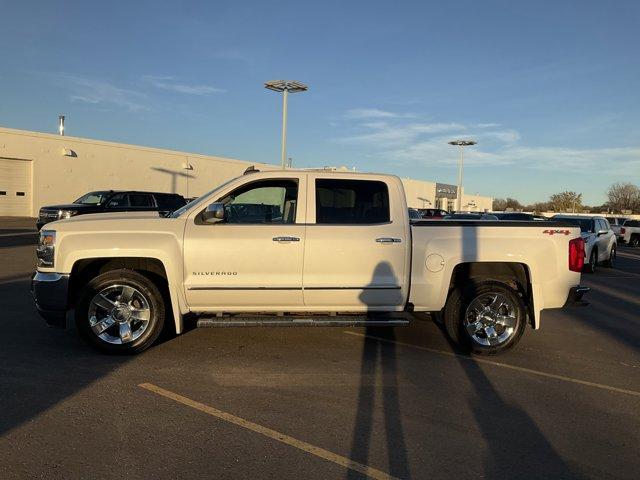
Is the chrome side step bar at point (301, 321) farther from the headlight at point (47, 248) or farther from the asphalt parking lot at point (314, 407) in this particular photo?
the headlight at point (47, 248)

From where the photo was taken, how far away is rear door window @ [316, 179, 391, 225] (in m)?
6.06

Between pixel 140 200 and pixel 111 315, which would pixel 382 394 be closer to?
pixel 111 315

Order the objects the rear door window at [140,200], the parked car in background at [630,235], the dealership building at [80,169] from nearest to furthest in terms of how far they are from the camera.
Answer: the rear door window at [140,200] < the parked car in background at [630,235] < the dealership building at [80,169]

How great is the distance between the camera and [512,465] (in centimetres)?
365

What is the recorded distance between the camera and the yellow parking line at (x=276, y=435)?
3525 millimetres

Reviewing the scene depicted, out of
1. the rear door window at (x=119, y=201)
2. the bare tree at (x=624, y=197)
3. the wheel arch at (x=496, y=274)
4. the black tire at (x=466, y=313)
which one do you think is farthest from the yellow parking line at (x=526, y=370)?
the bare tree at (x=624, y=197)

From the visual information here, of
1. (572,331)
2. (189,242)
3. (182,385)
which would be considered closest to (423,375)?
(182,385)

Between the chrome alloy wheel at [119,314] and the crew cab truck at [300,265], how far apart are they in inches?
0.4

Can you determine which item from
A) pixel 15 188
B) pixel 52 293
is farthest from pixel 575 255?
pixel 15 188

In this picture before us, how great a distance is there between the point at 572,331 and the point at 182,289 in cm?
555

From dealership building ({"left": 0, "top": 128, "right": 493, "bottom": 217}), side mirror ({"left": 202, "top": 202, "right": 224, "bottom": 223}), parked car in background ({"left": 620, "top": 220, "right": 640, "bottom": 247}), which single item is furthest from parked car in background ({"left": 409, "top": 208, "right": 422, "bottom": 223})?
dealership building ({"left": 0, "top": 128, "right": 493, "bottom": 217})

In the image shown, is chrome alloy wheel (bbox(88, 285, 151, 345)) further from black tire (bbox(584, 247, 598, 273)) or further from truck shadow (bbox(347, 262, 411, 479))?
black tire (bbox(584, 247, 598, 273))

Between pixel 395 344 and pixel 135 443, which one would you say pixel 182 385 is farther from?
pixel 395 344

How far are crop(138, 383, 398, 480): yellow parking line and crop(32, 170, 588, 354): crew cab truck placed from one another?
3.63ft
